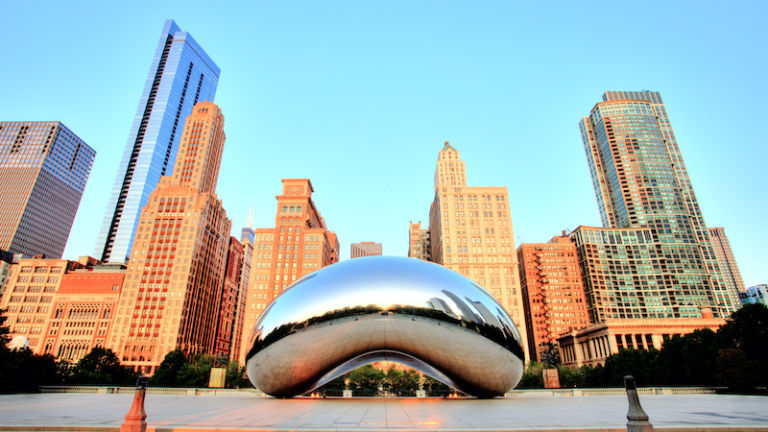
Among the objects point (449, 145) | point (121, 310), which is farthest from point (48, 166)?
point (449, 145)

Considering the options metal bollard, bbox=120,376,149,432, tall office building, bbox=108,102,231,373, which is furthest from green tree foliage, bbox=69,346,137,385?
metal bollard, bbox=120,376,149,432

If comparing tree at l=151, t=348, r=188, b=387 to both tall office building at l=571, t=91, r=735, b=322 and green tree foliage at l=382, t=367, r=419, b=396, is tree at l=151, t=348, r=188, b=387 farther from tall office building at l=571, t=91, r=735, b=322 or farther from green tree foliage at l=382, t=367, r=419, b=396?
tall office building at l=571, t=91, r=735, b=322

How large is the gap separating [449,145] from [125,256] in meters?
131

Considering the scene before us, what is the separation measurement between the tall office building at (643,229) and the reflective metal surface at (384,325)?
126 m

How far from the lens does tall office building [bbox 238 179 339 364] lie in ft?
325

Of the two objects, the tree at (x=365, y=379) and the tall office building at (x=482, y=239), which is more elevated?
the tall office building at (x=482, y=239)

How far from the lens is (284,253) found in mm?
104938

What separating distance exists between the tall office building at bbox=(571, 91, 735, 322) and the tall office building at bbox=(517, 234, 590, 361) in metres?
3.78

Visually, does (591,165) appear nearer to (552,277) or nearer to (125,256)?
(552,277)

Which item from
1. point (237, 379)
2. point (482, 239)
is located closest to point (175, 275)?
point (237, 379)

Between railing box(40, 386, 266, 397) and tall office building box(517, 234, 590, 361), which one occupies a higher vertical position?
tall office building box(517, 234, 590, 361)

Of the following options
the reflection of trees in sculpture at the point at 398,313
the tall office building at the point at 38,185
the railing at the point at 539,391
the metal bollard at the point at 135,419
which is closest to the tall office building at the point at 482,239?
the railing at the point at 539,391

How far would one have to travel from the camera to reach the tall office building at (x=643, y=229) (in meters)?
119

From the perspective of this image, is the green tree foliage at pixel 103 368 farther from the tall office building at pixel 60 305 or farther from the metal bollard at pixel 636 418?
the metal bollard at pixel 636 418
